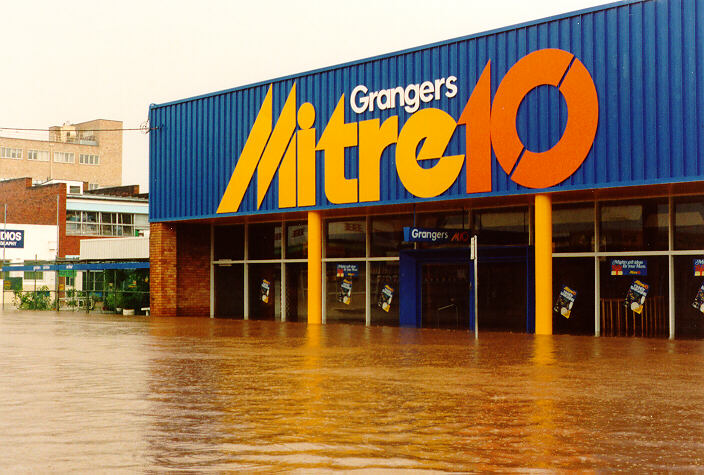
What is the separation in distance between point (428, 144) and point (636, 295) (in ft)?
21.1

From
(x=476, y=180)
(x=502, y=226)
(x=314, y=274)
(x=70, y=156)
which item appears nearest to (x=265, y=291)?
(x=314, y=274)

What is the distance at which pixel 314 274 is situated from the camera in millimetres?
29938

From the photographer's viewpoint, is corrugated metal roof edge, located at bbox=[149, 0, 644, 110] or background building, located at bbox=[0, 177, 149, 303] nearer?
Result: corrugated metal roof edge, located at bbox=[149, 0, 644, 110]

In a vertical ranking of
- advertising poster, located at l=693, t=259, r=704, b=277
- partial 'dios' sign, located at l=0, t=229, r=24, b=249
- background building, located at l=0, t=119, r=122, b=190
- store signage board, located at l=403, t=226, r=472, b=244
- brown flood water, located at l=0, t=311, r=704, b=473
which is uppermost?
background building, located at l=0, t=119, r=122, b=190

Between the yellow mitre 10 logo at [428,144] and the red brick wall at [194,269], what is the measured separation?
371cm

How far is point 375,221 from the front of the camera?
97.1 ft

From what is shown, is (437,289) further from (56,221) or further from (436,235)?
(56,221)

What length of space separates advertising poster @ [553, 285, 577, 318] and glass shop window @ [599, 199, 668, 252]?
138 cm

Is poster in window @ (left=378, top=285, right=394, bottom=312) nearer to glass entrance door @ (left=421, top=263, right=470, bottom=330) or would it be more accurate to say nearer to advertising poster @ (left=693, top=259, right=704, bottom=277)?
glass entrance door @ (left=421, top=263, right=470, bottom=330)

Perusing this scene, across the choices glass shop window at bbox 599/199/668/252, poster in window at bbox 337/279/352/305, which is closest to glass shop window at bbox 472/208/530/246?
glass shop window at bbox 599/199/668/252

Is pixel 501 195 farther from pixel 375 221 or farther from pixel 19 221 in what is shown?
pixel 19 221

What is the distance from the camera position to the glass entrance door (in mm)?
26875

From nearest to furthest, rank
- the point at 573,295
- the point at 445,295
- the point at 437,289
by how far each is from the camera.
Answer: the point at 573,295 < the point at 445,295 < the point at 437,289

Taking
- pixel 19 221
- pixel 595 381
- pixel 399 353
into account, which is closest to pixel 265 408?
pixel 595 381
